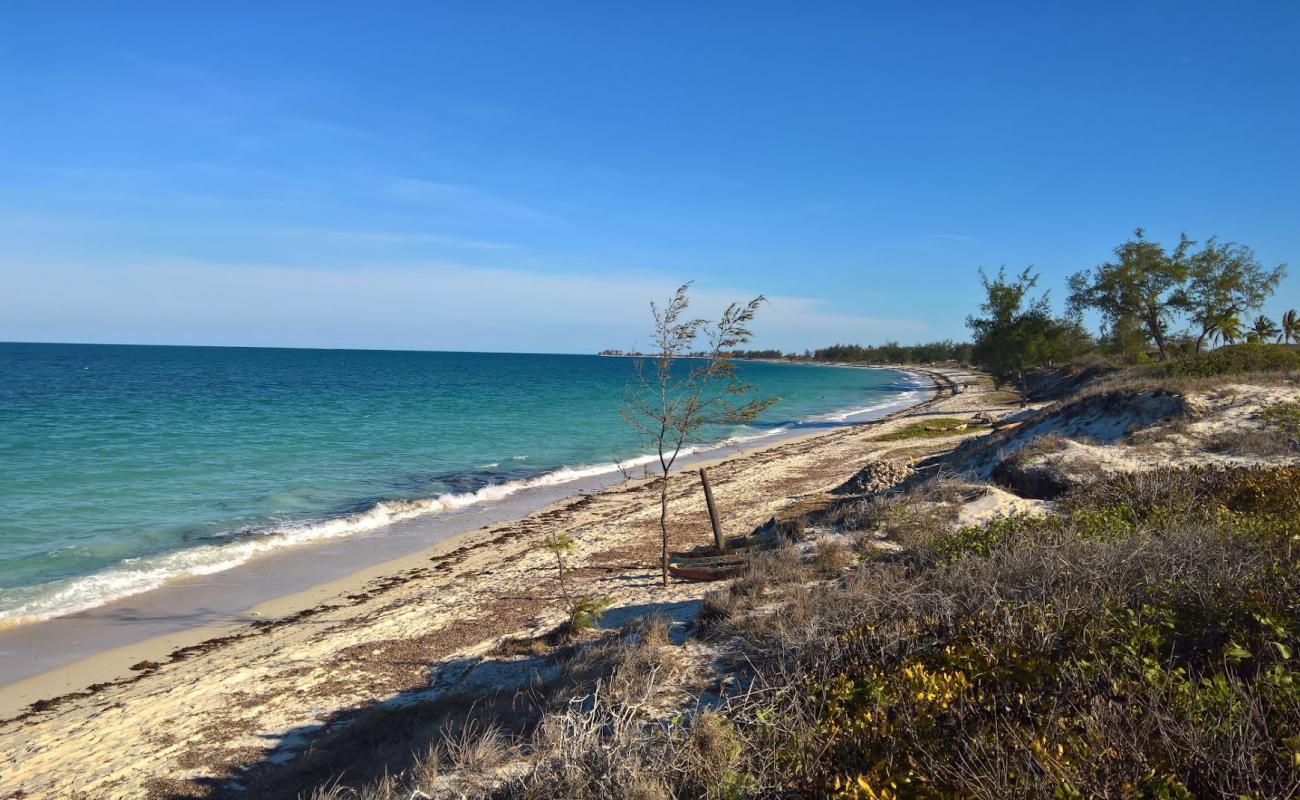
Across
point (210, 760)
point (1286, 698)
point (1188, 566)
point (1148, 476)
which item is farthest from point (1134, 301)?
point (210, 760)

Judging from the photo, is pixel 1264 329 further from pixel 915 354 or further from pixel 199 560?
pixel 915 354

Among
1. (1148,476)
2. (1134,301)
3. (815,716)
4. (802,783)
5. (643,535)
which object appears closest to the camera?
(802,783)

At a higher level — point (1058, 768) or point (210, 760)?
point (1058, 768)

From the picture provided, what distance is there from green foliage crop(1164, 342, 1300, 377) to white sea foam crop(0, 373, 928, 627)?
12798 millimetres

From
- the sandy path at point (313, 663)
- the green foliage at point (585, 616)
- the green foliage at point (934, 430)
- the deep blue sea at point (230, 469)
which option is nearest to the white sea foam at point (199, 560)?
the deep blue sea at point (230, 469)

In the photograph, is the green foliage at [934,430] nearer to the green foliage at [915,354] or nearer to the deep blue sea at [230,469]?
the deep blue sea at [230,469]

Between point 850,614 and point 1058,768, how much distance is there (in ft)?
8.73

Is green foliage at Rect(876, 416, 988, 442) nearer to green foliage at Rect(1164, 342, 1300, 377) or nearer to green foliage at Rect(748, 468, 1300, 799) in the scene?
green foliage at Rect(1164, 342, 1300, 377)

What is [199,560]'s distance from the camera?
1502cm

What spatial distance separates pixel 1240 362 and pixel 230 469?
3019 centimetres

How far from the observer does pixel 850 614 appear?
5.86 meters

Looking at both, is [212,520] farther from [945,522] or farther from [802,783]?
[802,783]

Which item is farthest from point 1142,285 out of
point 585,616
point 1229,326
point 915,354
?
point 915,354

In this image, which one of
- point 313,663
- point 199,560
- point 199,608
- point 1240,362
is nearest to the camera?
point 313,663
